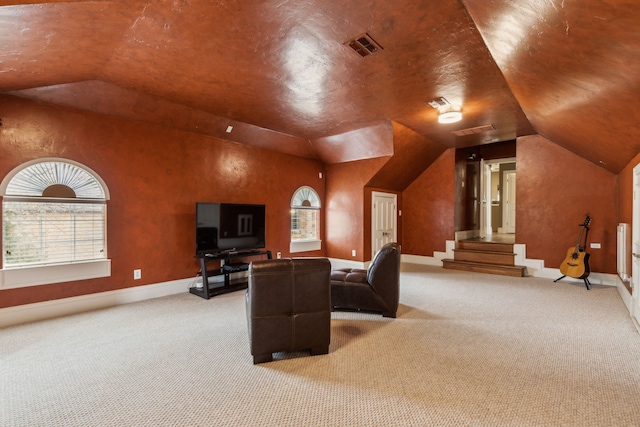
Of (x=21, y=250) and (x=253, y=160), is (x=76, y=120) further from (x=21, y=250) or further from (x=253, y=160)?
(x=253, y=160)

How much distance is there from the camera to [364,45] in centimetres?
276

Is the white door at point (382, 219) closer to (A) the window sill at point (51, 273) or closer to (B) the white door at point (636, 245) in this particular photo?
(B) the white door at point (636, 245)

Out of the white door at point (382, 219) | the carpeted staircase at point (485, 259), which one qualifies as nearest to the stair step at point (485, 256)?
the carpeted staircase at point (485, 259)

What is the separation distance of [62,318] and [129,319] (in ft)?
2.75

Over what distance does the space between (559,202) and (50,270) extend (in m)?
8.29

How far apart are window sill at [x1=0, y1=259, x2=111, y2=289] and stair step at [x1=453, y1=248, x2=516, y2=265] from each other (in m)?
6.85

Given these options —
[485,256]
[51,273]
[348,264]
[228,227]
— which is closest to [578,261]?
[485,256]

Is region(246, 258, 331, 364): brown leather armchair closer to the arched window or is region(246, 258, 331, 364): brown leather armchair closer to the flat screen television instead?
the flat screen television

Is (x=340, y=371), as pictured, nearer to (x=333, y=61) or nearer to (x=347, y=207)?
(x=333, y=61)

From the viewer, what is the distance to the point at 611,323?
3416 mm

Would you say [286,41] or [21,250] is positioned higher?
[286,41]

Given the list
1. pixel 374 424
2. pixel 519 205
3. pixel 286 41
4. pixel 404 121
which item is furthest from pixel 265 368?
pixel 519 205

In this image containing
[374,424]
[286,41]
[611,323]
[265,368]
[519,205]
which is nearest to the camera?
[374,424]

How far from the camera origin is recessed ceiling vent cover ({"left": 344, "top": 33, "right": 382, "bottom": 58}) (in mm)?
2639
